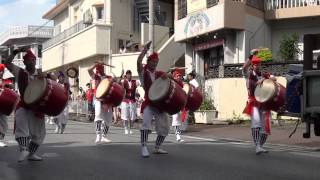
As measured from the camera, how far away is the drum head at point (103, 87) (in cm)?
1362

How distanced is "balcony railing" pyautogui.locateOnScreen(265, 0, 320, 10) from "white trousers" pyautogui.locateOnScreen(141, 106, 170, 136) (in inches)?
564

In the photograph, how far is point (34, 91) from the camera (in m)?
10.1

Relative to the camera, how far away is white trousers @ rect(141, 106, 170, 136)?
37.3 feet

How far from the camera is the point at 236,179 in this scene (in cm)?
848

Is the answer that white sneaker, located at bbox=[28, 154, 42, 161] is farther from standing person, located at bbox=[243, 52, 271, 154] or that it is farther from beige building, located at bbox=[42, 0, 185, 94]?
beige building, located at bbox=[42, 0, 185, 94]

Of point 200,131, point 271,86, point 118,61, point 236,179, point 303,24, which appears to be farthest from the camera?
point 118,61

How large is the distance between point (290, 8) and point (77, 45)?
16958mm

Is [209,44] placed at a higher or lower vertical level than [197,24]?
lower

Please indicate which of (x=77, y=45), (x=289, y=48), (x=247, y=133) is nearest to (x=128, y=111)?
(x=247, y=133)

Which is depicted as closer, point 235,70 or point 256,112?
point 256,112

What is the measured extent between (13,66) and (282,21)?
17.3 meters

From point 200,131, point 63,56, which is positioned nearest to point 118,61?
point 63,56

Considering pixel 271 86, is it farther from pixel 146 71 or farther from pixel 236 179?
pixel 236 179

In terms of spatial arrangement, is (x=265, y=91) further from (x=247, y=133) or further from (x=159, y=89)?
(x=247, y=133)
